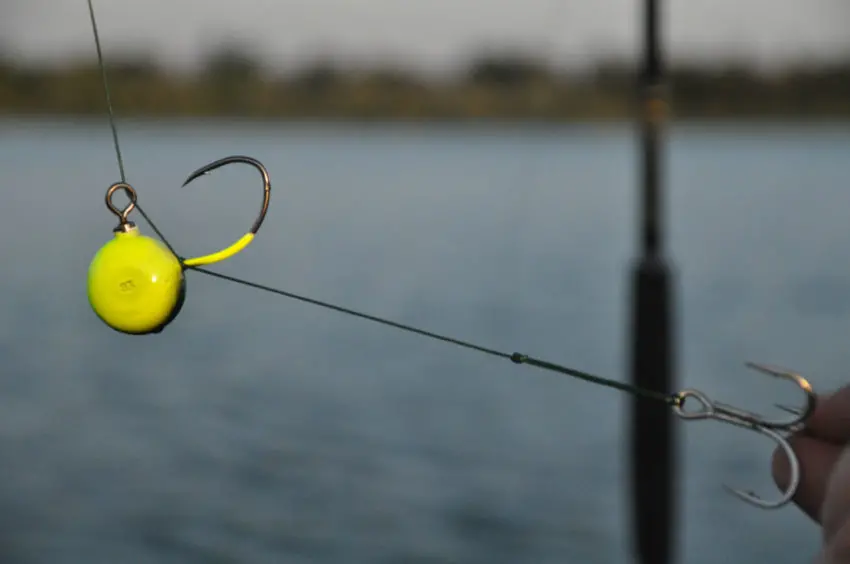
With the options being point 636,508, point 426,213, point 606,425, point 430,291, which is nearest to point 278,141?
point 426,213

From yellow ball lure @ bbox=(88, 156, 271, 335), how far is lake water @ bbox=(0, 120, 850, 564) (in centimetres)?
295

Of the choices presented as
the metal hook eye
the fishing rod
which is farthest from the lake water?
the metal hook eye

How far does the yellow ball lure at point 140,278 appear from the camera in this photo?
1.36 m

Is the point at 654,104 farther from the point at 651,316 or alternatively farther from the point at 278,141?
the point at 278,141

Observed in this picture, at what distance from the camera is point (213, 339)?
335 inches

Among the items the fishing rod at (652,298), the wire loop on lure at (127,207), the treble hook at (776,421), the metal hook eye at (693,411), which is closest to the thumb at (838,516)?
the treble hook at (776,421)

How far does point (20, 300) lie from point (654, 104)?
7936 mm

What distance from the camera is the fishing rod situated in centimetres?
350

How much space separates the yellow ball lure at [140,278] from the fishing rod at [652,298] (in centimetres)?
233

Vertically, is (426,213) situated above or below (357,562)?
above

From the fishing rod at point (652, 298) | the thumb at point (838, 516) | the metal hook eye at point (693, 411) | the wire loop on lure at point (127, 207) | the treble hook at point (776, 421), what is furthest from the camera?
the fishing rod at point (652, 298)

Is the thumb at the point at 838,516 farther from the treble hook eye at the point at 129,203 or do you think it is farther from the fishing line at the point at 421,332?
the treble hook eye at the point at 129,203

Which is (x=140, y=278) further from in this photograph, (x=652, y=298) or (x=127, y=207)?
(x=652, y=298)

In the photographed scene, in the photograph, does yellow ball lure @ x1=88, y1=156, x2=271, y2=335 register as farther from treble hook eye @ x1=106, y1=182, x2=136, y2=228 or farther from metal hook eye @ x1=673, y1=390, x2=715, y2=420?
metal hook eye @ x1=673, y1=390, x2=715, y2=420
